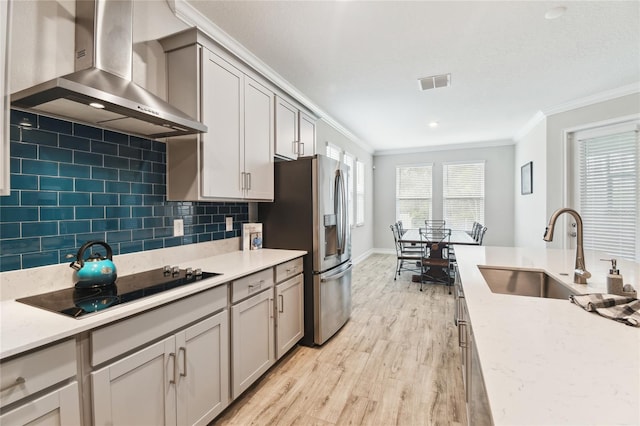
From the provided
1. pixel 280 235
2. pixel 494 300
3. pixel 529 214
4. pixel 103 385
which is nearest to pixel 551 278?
pixel 494 300

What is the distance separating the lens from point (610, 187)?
3801 millimetres

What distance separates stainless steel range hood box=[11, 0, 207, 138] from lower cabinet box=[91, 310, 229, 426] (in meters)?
1.14

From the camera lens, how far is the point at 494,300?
1.33 m

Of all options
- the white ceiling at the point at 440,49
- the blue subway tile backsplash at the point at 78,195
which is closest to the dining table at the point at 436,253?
the white ceiling at the point at 440,49

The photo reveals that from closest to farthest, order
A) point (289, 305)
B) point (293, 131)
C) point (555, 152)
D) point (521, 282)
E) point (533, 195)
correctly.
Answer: point (521, 282), point (289, 305), point (293, 131), point (555, 152), point (533, 195)

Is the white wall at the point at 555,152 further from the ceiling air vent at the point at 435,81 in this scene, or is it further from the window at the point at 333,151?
the window at the point at 333,151

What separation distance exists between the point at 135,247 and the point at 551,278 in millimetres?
2638

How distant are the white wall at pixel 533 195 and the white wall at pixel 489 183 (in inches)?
11.1

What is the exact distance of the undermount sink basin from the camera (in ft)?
6.18

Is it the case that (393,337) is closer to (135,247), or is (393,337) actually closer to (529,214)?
(135,247)

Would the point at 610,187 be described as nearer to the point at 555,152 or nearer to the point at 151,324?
the point at 555,152

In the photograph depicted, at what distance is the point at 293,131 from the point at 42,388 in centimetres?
278

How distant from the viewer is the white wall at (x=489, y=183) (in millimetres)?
6793

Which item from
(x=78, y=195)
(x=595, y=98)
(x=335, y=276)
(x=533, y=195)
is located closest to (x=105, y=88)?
(x=78, y=195)
